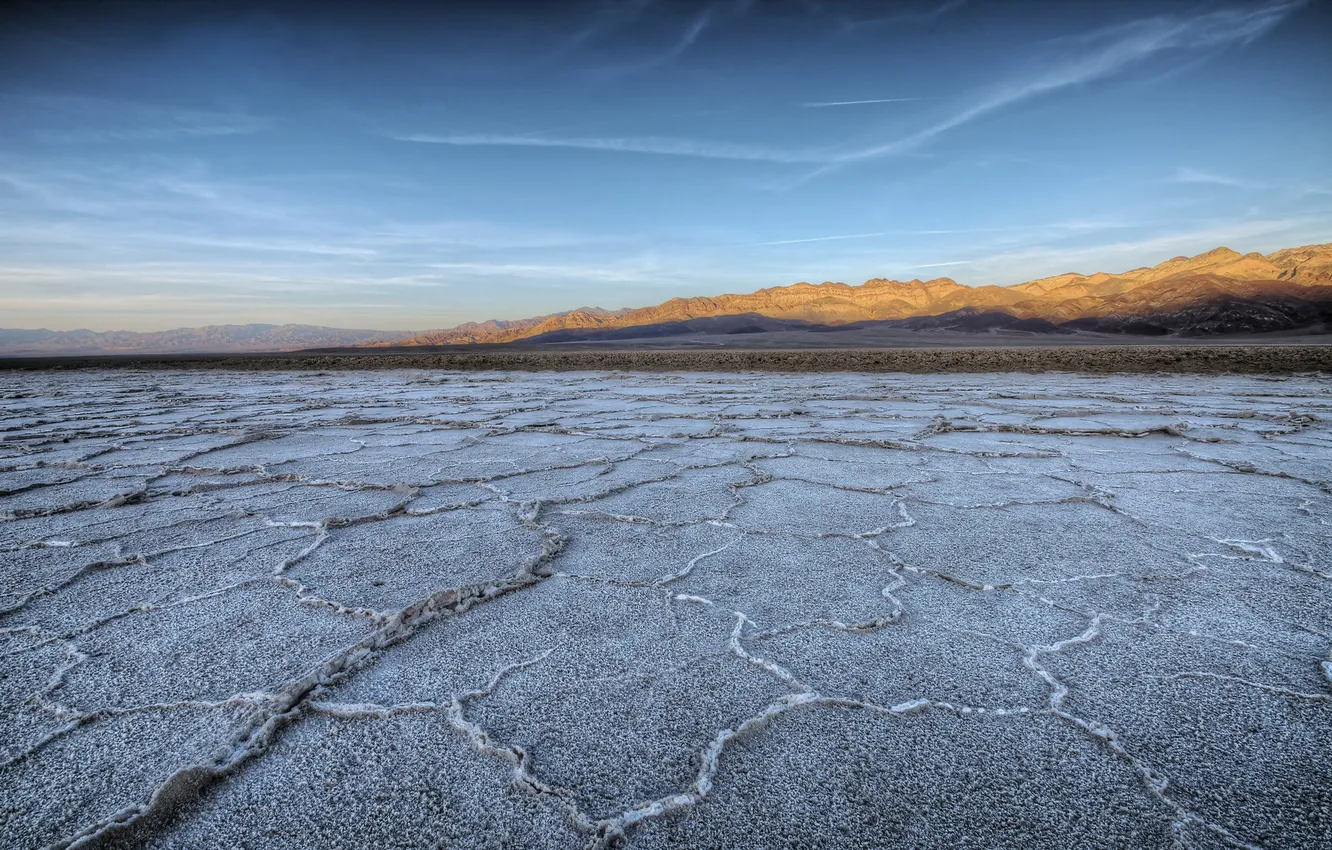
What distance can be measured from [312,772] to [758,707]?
0.76 m

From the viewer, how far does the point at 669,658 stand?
52.9 inches

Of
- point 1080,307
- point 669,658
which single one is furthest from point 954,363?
point 1080,307

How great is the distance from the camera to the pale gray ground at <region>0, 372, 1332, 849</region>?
0.92m

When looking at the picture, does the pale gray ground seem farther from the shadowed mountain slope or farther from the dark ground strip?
the shadowed mountain slope

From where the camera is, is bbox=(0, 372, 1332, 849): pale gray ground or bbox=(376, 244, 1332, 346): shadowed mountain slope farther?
bbox=(376, 244, 1332, 346): shadowed mountain slope

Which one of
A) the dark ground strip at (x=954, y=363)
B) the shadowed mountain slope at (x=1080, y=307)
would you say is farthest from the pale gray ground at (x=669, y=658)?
the shadowed mountain slope at (x=1080, y=307)

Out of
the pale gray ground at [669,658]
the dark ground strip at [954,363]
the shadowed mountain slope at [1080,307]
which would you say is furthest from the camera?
the shadowed mountain slope at [1080,307]

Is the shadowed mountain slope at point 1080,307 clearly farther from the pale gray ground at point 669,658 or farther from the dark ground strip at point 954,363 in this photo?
the pale gray ground at point 669,658

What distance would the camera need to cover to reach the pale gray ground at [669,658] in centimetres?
92

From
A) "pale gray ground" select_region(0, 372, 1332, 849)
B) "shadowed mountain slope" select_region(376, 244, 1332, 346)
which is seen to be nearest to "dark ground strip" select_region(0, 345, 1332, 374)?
"pale gray ground" select_region(0, 372, 1332, 849)

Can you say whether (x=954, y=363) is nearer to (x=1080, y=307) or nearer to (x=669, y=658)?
(x=669, y=658)

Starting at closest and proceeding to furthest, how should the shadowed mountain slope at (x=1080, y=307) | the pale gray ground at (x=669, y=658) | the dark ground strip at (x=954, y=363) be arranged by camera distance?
the pale gray ground at (x=669, y=658) → the dark ground strip at (x=954, y=363) → the shadowed mountain slope at (x=1080, y=307)

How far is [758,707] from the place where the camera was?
116 centimetres

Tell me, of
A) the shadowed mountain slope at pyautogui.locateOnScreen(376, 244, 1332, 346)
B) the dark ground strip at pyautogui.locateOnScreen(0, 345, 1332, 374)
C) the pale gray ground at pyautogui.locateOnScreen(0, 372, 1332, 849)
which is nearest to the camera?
the pale gray ground at pyautogui.locateOnScreen(0, 372, 1332, 849)
